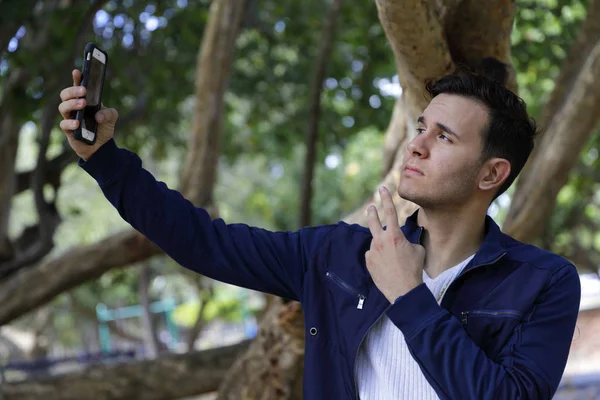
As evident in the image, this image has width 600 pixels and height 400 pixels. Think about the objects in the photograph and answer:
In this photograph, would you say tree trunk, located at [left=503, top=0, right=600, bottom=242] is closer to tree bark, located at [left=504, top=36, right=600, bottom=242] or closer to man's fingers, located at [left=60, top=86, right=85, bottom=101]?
tree bark, located at [left=504, top=36, right=600, bottom=242]

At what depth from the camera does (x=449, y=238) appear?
2201 millimetres

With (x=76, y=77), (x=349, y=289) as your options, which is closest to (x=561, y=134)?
(x=349, y=289)

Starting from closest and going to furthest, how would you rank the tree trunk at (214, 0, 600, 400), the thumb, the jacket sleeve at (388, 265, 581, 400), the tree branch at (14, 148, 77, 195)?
the jacket sleeve at (388, 265, 581, 400) → the thumb → the tree trunk at (214, 0, 600, 400) → the tree branch at (14, 148, 77, 195)

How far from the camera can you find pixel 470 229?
7.27 feet

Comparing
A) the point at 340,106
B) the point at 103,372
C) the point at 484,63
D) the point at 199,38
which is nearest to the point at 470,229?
the point at 484,63

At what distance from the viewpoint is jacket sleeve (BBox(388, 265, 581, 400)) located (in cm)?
181

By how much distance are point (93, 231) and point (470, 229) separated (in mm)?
24445

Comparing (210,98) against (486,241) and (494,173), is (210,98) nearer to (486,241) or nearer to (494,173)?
(494,173)

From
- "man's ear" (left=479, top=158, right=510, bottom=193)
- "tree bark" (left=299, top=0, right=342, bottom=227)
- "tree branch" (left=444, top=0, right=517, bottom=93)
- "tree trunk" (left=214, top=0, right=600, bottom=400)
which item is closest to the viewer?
"man's ear" (left=479, top=158, right=510, bottom=193)

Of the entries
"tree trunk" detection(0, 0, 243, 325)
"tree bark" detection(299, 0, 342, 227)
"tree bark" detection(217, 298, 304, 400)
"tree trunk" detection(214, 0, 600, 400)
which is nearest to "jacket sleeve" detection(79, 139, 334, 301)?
"tree trunk" detection(214, 0, 600, 400)

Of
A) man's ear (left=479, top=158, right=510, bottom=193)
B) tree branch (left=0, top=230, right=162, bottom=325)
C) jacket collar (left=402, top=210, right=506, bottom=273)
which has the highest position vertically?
tree branch (left=0, top=230, right=162, bottom=325)

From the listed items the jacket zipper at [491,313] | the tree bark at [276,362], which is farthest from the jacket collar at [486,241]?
the tree bark at [276,362]

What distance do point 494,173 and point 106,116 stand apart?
1007 mm

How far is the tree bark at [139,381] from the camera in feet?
21.2
